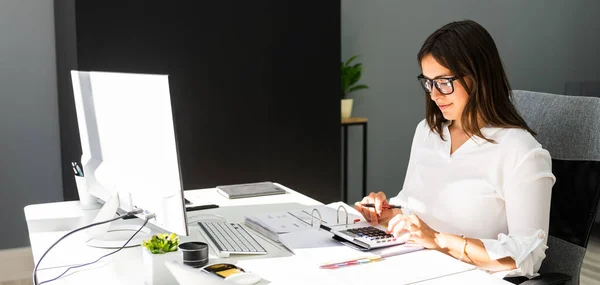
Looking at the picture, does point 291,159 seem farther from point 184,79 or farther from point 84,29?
point 84,29

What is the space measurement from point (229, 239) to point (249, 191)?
2.10 feet

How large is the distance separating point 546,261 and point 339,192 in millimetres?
2133

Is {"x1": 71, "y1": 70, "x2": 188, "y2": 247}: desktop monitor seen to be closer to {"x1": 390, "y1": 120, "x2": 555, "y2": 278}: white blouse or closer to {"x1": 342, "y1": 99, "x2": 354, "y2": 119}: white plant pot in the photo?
{"x1": 390, "y1": 120, "x2": 555, "y2": 278}: white blouse

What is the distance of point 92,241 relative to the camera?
176 centimetres

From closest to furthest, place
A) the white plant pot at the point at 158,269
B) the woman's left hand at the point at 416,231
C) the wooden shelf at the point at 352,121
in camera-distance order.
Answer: the white plant pot at the point at 158,269, the woman's left hand at the point at 416,231, the wooden shelf at the point at 352,121

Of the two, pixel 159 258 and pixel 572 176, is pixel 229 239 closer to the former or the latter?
pixel 159 258

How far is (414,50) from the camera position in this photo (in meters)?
4.98

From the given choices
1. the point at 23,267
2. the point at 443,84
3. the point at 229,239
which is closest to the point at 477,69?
the point at 443,84

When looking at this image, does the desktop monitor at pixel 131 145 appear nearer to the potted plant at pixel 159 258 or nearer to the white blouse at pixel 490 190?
the potted plant at pixel 159 258

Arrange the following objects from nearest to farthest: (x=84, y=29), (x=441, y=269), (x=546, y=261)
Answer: (x=441, y=269) < (x=546, y=261) < (x=84, y=29)

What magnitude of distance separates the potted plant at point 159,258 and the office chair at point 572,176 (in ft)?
3.28

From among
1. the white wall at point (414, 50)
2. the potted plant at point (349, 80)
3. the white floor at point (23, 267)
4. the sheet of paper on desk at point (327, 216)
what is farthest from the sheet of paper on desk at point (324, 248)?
the white wall at point (414, 50)

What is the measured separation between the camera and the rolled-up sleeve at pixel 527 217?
5.07 feet

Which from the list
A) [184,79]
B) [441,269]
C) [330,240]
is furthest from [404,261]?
[184,79]
